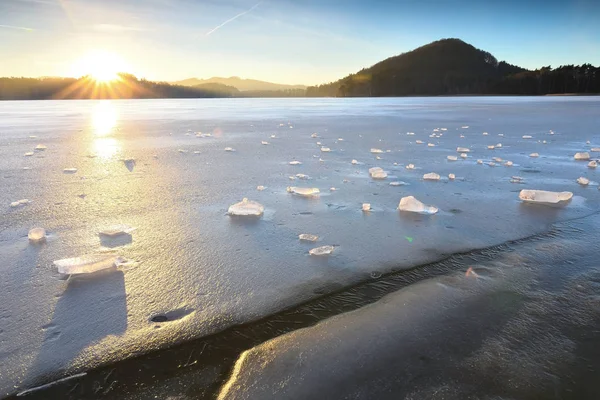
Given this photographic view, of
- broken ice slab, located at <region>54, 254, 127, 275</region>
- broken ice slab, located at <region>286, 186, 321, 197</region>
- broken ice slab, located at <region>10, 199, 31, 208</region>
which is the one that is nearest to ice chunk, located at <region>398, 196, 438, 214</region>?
broken ice slab, located at <region>286, 186, 321, 197</region>

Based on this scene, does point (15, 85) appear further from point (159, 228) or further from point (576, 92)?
point (576, 92)

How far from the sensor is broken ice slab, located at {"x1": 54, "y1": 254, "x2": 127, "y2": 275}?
280 centimetres

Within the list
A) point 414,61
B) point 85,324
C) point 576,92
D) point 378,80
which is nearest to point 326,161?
point 85,324

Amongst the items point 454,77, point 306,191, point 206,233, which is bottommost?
point 206,233

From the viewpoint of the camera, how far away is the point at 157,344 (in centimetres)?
202

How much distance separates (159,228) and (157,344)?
1978 millimetres

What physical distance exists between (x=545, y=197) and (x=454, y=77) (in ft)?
410

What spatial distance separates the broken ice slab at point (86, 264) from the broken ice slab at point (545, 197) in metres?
4.80

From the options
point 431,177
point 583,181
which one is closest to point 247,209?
point 431,177

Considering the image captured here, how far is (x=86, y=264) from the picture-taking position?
9.27ft

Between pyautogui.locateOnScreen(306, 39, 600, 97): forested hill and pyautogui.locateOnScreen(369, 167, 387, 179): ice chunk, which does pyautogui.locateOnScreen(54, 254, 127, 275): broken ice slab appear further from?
pyautogui.locateOnScreen(306, 39, 600, 97): forested hill

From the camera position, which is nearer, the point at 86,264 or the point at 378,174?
the point at 86,264

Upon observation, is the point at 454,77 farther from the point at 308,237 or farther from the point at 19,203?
the point at 19,203

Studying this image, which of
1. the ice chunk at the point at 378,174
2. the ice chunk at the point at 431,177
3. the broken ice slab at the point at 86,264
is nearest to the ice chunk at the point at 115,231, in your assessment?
the broken ice slab at the point at 86,264
